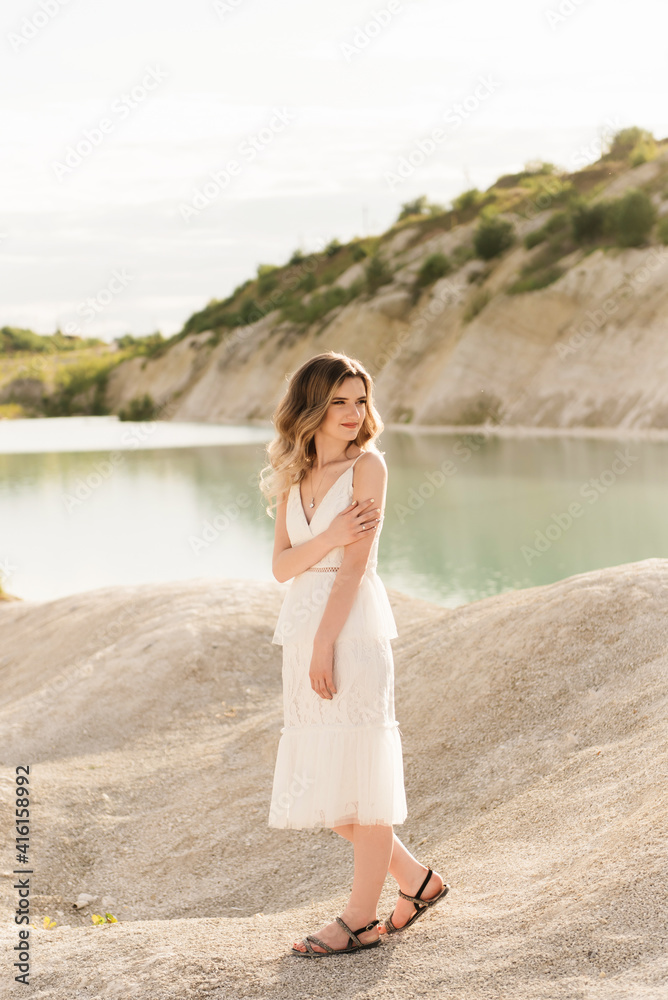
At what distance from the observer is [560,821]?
4.39 meters

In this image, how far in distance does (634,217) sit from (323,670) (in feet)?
126

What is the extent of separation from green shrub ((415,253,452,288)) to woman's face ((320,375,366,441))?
4682 cm

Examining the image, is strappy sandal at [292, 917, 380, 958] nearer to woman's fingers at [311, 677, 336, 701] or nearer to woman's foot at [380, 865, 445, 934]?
woman's foot at [380, 865, 445, 934]

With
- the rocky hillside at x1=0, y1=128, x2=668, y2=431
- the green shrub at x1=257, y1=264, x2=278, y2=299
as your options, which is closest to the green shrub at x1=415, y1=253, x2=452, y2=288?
the rocky hillside at x1=0, y1=128, x2=668, y2=431

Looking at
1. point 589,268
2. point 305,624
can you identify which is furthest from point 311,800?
point 589,268

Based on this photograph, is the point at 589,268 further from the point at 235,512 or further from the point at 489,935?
the point at 489,935

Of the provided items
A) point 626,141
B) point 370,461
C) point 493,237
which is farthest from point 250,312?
point 370,461

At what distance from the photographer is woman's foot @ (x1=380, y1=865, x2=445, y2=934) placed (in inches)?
139

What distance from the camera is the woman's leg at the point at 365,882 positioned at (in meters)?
3.38

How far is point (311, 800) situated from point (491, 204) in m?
56.3

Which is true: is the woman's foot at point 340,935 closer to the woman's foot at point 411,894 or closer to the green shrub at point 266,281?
the woman's foot at point 411,894

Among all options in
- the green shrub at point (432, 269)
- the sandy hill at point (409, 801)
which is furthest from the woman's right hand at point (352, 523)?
the green shrub at point (432, 269)

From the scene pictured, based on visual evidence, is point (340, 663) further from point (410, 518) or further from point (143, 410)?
point (143, 410)

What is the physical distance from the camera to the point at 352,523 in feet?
11.2
